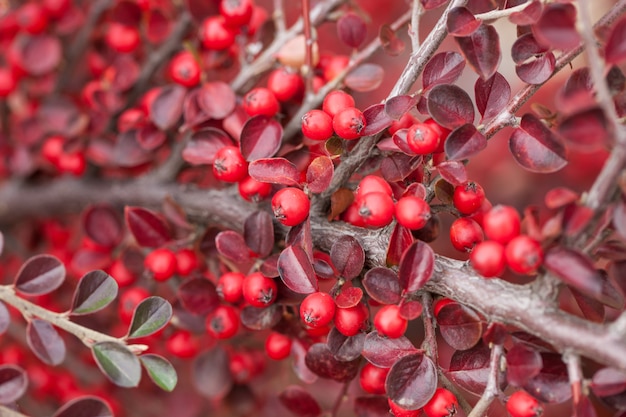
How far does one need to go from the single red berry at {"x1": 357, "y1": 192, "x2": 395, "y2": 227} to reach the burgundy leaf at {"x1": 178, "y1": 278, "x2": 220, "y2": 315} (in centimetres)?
27

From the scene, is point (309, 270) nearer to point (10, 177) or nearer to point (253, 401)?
point (253, 401)

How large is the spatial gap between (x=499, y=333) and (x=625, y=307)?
0.16 meters

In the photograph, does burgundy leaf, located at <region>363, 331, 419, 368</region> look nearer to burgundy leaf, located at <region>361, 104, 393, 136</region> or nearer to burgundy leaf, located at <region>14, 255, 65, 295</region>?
burgundy leaf, located at <region>361, 104, 393, 136</region>

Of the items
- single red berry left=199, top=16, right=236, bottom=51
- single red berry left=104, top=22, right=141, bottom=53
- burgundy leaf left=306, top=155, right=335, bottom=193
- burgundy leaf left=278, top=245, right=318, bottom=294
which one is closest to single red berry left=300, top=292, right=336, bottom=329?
burgundy leaf left=278, top=245, right=318, bottom=294

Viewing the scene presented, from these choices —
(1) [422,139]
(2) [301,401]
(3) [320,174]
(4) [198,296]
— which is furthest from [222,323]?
(1) [422,139]

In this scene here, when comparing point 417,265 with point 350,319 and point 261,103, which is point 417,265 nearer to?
point 350,319

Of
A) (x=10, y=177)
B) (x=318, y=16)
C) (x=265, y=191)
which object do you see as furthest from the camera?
(x=10, y=177)

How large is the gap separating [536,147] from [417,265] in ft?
0.57

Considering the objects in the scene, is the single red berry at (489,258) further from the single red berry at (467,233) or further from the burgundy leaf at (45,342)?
the burgundy leaf at (45,342)

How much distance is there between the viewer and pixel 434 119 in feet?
2.08

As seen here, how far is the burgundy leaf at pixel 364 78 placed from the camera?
80 centimetres

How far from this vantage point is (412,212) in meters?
0.61

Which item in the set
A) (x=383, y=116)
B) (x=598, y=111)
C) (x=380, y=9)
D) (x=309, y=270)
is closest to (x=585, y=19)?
(x=598, y=111)

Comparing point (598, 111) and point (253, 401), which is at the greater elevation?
point (598, 111)
